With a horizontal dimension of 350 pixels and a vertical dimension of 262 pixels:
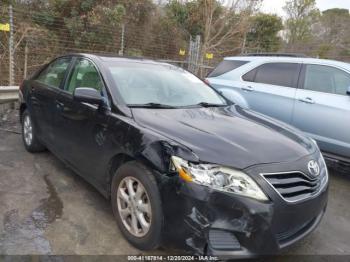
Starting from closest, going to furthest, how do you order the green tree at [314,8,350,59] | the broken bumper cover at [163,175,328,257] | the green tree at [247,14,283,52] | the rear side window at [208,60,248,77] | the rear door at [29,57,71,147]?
the broken bumper cover at [163,175,328,257], the rear door at [29,57,71,147], the rear side window at [208,60,248,77], the green tree at [314,8,350,59], the green tree at [247,14,283,52]

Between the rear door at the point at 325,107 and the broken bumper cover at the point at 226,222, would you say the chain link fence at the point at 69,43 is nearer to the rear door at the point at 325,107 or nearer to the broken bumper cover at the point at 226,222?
the rear door at the point at 325,107

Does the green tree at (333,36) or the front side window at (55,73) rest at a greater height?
the green tree at (333,36)

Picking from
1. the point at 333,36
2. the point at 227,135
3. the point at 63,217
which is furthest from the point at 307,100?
the point at 333,36

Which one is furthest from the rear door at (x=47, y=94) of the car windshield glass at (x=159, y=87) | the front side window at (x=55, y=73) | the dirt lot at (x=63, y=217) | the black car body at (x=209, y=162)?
the car windshield glass at (x=159, y=87)

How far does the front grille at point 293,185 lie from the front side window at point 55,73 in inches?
114

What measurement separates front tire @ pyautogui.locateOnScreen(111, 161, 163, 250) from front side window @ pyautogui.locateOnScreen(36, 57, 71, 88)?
1.88 meters

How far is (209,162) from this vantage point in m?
2.27

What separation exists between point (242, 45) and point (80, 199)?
40.8 ft

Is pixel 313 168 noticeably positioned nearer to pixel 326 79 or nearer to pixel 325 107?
pixel 325 107

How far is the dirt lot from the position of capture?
2.72m

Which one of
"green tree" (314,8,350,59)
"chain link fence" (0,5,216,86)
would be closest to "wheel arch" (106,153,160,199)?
"chain link fence" (0,5,216,86)

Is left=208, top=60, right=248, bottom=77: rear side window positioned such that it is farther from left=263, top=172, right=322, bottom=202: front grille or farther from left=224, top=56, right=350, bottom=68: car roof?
left=263, top=172, right=322, bottom=202: front grille

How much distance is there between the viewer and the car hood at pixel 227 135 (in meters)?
2.34

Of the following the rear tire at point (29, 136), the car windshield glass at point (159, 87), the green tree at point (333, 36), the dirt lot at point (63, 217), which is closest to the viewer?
the dirt lot at point (63, 217)
